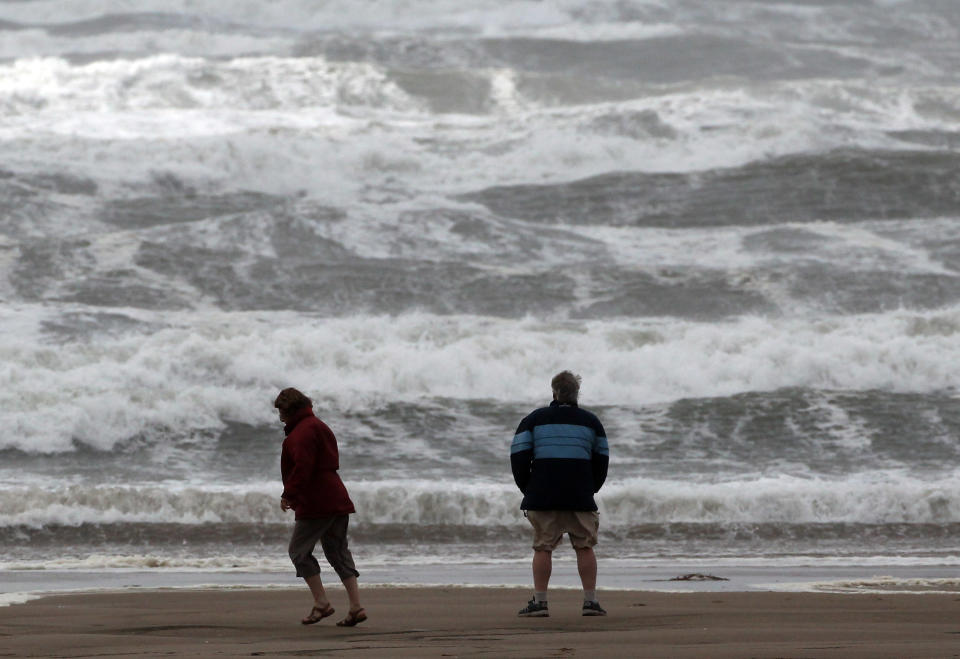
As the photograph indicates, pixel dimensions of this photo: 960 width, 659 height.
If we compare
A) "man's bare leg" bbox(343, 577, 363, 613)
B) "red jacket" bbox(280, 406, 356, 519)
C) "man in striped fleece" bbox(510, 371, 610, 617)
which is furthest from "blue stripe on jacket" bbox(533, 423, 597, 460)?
"man's bare leg" bbox(343, 577, 363, 613)

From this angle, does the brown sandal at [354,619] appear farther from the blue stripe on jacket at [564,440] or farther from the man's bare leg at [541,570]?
the blue stripe on jacket at [564,440]

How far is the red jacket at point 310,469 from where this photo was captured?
20.3 ft

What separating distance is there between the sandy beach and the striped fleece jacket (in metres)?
0.52

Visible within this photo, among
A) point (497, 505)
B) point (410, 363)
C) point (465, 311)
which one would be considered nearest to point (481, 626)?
point (497, 505)

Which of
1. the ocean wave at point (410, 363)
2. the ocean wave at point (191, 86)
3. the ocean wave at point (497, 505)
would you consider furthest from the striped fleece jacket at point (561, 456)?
the ocean wave at point (191, 86)

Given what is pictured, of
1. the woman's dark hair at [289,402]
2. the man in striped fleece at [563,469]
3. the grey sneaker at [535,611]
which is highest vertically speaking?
the woman's dark hair at [289,402]

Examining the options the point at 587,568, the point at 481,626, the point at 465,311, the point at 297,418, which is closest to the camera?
the point at 481,626

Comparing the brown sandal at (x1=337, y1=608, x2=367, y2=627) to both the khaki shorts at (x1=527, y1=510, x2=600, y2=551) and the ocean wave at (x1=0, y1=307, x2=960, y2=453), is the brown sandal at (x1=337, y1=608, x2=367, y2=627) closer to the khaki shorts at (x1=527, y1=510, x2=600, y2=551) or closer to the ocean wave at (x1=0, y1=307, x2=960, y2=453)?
the khaki shorts at (x1=527, y1=510, x2=600, y2=551)

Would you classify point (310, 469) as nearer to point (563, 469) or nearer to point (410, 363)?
point (563, 469)

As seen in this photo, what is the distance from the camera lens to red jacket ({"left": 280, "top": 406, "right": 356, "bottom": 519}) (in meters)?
6.18

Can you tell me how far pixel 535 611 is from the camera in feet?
21.0

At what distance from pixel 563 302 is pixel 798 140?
10403mm

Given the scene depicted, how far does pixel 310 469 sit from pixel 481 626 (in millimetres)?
947

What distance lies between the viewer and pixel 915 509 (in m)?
11.4
